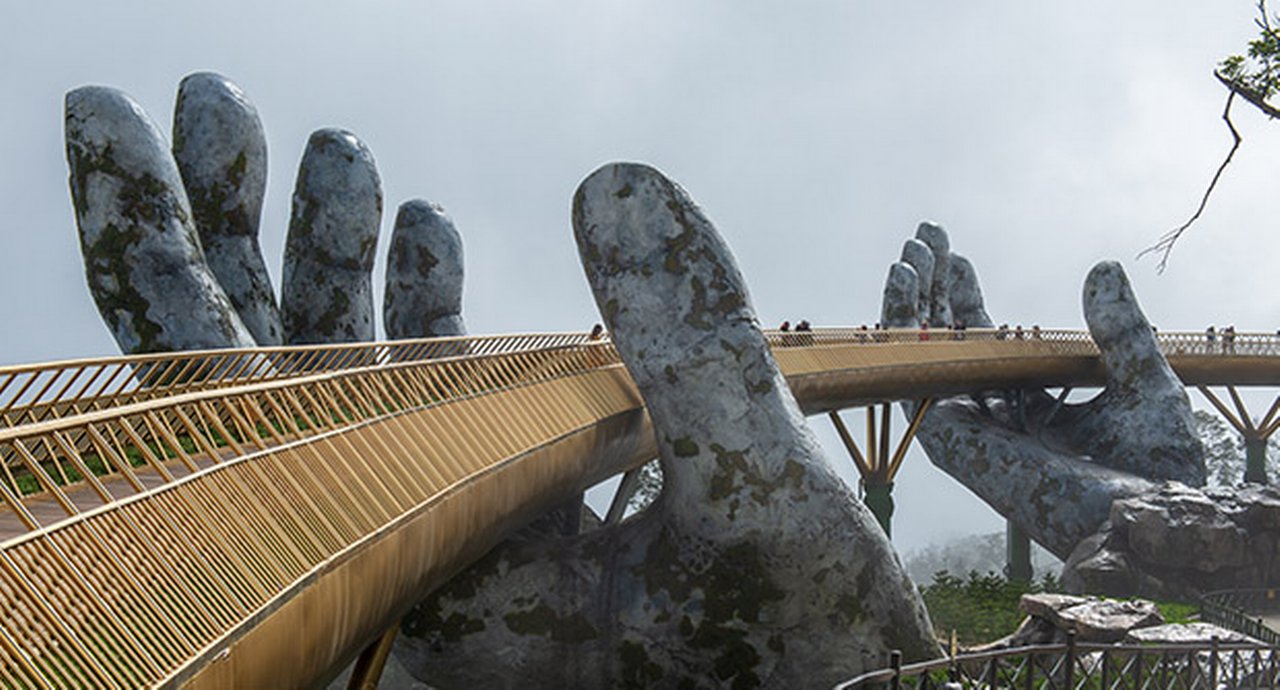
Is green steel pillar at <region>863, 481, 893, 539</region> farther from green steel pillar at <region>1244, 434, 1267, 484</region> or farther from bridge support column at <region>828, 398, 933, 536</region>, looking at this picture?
green steel pillar at <region>1244, 434, 1267, 484</region>

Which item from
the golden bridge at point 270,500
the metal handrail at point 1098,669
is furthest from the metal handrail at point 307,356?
the metal handrail at point 1098,669

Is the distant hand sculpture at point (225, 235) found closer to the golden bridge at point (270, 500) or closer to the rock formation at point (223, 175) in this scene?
the rock formation at point (223, 175)

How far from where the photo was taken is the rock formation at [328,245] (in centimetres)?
2219

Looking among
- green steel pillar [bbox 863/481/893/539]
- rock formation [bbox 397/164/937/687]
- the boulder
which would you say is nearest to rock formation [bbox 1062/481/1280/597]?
green steel pillar [bbox 863/481/893/539]

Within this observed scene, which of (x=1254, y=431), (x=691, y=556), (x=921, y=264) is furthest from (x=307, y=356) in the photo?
(x=1254, y=431)

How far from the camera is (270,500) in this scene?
866cm

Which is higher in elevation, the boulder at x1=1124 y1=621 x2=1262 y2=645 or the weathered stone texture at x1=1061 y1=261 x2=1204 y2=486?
the weathered stone texture at x1=1061 y1=261 x2=1204 y2=486

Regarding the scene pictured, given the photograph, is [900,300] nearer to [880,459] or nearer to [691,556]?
[880,459]

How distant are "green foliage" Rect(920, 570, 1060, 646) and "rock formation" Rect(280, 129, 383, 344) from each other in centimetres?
1331

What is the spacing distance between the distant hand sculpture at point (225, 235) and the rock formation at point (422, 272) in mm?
25

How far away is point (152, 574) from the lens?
22.3 feet

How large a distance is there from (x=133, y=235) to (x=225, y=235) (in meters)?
2.90

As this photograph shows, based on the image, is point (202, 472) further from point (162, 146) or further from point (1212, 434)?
point (1212, 434)

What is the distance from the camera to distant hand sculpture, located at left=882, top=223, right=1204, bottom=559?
30984mm
